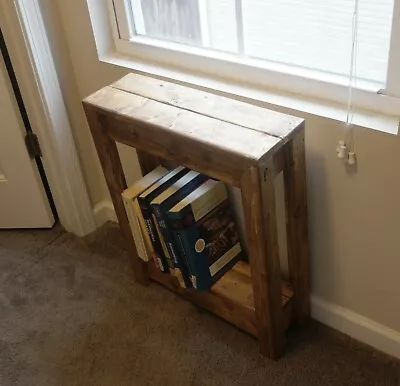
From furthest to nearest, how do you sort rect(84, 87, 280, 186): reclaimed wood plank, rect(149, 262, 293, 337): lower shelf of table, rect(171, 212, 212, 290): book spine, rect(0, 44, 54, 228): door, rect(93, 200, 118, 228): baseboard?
rect(93, 200, 118, 228): baseboard, rect(0, 44, 54, 228): door, rect(149, 262, 293, 337): lower shelf of table, rect(171, 212, 212, 290): book spine, rect(84, 87, 280, 186): reclaimed wood plank

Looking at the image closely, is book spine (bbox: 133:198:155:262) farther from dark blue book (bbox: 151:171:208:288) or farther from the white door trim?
the white door trim

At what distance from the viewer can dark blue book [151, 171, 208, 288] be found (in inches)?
58.6

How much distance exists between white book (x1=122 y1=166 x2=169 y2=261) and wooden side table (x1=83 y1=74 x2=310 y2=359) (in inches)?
3.1

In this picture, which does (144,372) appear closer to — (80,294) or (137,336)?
(137,336)

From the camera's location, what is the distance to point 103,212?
215 cm

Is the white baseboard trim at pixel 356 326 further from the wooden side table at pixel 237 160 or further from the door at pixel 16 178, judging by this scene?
the door at pixel 16 178

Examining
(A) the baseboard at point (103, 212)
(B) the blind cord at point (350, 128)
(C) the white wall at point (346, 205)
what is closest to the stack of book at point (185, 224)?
(C) the white wall at point (346, 205)

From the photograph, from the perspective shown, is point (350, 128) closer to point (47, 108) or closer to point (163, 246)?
point (163, 246)

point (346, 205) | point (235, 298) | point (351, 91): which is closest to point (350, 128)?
point (351, 91)

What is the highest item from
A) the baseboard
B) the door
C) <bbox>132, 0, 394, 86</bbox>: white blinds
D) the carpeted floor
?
<bbox>132, 0, 394, 86</bbox>: white blinds

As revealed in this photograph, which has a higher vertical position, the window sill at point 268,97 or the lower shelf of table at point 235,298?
the window sill at point 268,97

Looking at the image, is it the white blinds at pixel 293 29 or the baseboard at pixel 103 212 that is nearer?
the white blinds at pixel 293 29

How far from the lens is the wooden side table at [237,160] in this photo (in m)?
1.25

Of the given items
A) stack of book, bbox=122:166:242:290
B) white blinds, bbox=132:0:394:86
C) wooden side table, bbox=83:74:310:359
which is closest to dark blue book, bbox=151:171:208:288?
stack of book, bbox=122:166:242:290
